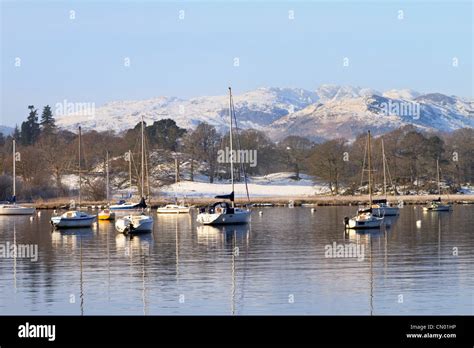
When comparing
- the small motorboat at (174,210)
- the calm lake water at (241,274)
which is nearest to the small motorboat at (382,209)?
the calm lake water at (241,274)

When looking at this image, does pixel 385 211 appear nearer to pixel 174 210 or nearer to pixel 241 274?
pixel 174 210

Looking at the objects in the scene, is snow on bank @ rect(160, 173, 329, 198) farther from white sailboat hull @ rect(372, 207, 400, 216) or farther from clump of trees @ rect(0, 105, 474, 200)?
white sailboat hull @ rect(372, 207, 400, 216)

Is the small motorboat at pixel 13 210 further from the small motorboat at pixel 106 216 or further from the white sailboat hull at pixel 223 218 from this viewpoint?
the white sailboat hull at pixel 223 218

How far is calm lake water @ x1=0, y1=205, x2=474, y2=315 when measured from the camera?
32.7m

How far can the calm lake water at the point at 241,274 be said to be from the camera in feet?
107

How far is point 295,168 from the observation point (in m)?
182

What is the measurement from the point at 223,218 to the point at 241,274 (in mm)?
35406

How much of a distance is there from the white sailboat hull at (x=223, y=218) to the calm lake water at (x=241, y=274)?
613 centimetres

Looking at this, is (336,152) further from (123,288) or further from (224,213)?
(123,288)

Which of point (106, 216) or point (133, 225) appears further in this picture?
point (106, 216)

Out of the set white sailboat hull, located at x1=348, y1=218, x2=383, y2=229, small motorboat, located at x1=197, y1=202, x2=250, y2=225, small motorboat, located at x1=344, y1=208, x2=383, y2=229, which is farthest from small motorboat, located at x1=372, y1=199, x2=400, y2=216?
white sailboat hull, located at x1=348, y1=218, x2=383, y2=229

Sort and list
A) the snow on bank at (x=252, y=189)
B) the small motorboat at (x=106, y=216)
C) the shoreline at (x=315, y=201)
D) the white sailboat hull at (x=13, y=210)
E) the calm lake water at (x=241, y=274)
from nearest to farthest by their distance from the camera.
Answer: the calm lake water at (x=241, y=274)
the small motorboat at (x=106, y=216)
the white sailboat hull at (x=13, y=210)
the shoreline at (x=315, y=201)
the snow on bank at (x=252, y=189)

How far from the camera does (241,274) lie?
136 feet

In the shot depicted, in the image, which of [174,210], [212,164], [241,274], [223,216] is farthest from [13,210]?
[212,164]
